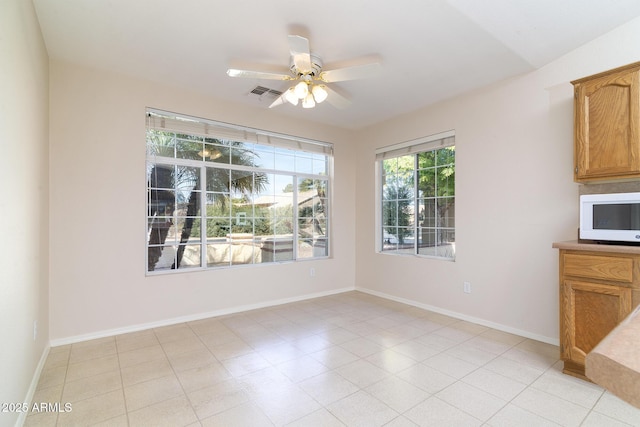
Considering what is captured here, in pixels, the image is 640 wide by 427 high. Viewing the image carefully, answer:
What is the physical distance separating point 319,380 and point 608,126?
2.95m

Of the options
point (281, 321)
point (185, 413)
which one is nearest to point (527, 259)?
point (281, 321)

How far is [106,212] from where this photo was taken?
3238 millimetres

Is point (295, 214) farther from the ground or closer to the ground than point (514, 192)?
closer to the ground

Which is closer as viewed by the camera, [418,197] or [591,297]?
[591,297]

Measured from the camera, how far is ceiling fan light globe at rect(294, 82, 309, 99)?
8.75 ft

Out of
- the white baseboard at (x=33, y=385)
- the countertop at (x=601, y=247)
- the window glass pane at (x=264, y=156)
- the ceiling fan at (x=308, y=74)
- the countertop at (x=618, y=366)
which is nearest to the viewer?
the countertop at (x=618, y=366)

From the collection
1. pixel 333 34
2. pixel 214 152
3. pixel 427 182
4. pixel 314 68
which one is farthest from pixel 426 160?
pixel 214 152

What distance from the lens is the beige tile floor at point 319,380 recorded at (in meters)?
1.94

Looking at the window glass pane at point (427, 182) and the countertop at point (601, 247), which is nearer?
the countertop at point (601, 247)

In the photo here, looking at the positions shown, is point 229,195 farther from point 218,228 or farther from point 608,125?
point 608,125

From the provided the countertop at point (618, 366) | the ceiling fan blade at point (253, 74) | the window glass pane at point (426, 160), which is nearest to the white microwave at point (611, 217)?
the window glass pane at point (426, 160)

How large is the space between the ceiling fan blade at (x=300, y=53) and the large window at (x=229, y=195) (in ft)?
5.98

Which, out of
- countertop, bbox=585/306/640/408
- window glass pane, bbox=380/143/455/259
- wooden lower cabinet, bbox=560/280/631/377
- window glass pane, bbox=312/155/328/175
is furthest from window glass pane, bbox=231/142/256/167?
countertop, bbox=585/306/640/408

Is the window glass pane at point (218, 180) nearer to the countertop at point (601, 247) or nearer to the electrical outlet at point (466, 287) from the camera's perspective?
the electrical outlet at point (466, 287)
